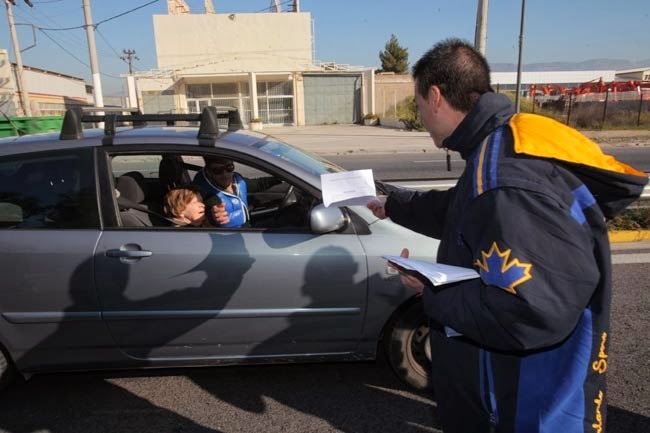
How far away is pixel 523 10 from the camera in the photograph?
1396 centimetres

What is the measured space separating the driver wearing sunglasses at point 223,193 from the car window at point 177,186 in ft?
0.11

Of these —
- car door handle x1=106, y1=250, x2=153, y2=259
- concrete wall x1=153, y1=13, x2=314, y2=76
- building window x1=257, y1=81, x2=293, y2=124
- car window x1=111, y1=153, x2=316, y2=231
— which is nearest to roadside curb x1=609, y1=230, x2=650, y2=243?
car window x1=111, y1=153, x2=316, y2=231

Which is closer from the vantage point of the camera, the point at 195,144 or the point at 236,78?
the point at 195,144

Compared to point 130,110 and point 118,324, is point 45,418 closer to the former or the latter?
point 118,324

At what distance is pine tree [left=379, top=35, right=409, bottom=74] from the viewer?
53812mm

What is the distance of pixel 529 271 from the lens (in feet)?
3.49

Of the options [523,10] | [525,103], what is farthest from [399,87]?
[523,10]

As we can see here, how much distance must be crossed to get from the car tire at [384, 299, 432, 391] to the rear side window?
1.72m

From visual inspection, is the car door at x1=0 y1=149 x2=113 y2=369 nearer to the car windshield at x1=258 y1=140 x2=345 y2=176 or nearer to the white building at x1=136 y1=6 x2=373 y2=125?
the car windshield at x1=258 y1=140 x2=345 y2=176

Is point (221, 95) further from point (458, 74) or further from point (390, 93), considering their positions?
point (458, 74)

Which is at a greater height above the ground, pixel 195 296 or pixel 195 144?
pixel 195 144

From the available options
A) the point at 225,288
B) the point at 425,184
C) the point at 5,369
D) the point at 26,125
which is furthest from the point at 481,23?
the point at 26,125

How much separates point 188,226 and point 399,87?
34.6 m

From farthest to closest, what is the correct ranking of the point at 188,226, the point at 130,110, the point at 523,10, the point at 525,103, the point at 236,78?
1. the point at 236,78
2. the point at 525,103
3. the point at 523,10
4. the point at 130,110
5. the point at 188,226
